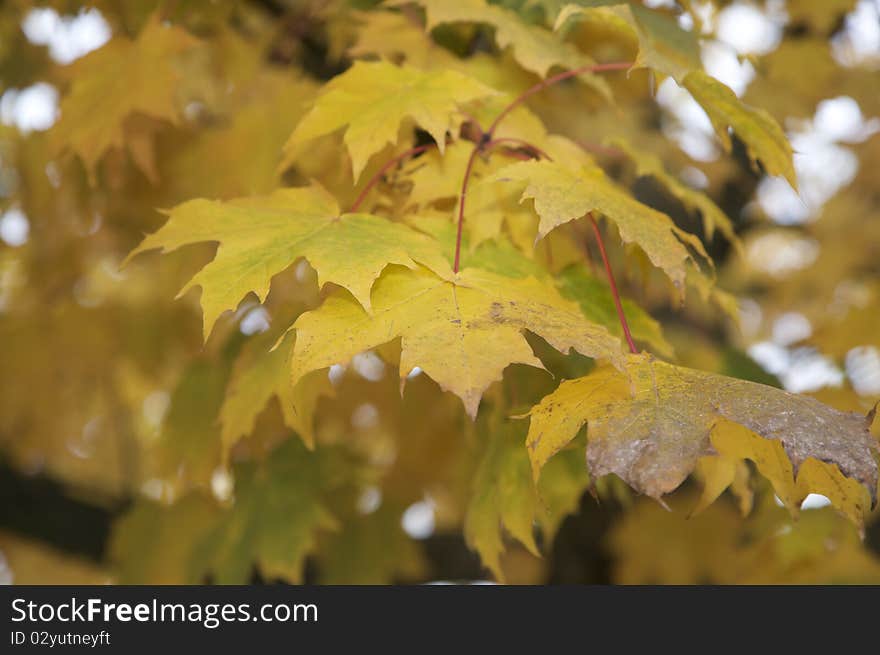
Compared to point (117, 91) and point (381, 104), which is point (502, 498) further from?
point (117, 91)

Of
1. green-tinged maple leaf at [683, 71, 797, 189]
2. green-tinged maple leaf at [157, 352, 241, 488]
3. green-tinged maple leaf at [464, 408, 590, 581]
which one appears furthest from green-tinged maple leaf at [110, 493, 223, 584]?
green-tinged maple leaf at [683, 71, 797, 189]

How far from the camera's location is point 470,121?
1.37m

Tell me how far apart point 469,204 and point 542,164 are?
15 cm

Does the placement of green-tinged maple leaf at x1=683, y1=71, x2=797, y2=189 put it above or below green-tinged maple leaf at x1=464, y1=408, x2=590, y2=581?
above

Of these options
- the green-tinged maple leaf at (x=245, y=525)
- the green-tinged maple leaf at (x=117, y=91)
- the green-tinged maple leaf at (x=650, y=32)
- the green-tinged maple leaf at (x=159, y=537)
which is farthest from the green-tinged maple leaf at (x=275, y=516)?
the green-tinged maple leaf at (x=650, y=32)

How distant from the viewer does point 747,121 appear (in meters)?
1.27

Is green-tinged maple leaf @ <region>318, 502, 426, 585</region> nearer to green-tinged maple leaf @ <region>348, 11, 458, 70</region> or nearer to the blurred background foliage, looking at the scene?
the blurred background foliage

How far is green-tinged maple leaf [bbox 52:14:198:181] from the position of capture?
1.64 m

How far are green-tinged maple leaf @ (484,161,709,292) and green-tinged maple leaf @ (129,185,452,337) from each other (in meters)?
0.15

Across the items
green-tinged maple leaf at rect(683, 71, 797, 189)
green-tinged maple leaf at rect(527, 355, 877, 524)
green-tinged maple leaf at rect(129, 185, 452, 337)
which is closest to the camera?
green-tinged maple leaf at rect(527, 355, 877, 524)

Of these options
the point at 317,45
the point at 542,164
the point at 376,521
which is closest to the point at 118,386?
the point at 376,521

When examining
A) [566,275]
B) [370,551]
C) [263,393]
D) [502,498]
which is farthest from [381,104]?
[370,551]

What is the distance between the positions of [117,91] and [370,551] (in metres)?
1.26

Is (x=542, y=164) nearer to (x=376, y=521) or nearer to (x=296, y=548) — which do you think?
(x=296, y=548)
